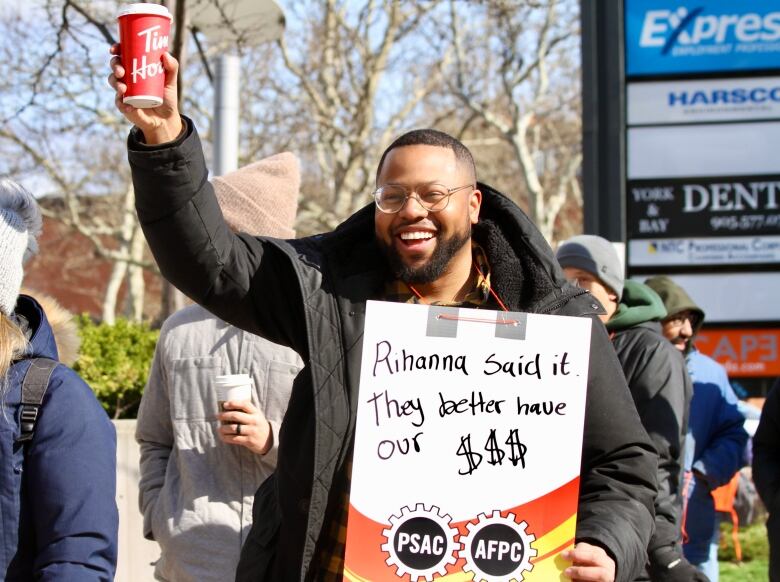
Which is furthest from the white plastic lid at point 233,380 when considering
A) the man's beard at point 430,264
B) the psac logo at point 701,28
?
the psac logo at point 701,28

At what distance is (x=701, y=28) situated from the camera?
818cm

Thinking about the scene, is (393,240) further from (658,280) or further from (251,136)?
(251,136)

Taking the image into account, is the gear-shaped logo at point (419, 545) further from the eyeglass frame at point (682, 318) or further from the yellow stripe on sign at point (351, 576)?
the eyeglass frame at point (682, 318)

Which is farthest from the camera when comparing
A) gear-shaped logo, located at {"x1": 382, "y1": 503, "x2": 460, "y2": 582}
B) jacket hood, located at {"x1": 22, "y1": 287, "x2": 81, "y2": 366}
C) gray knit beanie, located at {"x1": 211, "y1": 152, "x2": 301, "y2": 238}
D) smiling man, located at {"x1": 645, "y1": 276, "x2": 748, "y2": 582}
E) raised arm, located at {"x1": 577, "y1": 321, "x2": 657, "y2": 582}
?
smiling man, located at {"x1": 645, "y1": 276, "x2": 748, "y2": 582}

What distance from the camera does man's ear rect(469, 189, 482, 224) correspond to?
275 centimetres

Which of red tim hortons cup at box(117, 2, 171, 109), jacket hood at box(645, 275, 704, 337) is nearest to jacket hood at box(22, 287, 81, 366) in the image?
red tim hortons cup at box(117, 2, 171, 109)

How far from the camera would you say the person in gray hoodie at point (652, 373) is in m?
4.02

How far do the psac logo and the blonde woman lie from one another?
258 inches

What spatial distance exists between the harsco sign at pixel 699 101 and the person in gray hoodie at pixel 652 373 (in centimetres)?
344

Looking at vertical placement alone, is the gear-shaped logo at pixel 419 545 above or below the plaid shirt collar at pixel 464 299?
below

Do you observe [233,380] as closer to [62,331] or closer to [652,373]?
[62,331]

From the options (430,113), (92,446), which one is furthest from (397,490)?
(430,113)

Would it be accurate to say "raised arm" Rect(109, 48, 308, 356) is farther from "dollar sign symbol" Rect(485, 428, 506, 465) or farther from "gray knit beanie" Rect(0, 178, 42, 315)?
"dollar sign symbol" Rect(485, 428, 506, 465)

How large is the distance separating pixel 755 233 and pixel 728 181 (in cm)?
42
